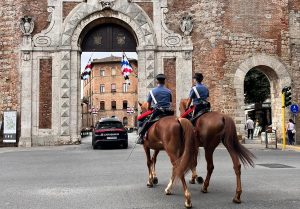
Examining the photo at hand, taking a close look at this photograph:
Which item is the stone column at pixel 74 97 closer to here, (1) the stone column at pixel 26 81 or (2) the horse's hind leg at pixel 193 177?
(1) the stone column at pixel 26 81

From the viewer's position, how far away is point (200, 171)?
10.0m

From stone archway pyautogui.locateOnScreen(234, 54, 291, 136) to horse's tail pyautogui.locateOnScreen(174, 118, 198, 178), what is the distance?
14989 millimetres

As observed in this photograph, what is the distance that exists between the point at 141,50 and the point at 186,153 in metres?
15.5

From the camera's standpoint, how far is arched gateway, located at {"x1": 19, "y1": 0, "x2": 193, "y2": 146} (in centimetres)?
2025

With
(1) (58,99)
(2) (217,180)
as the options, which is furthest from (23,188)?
(1) (58,99)

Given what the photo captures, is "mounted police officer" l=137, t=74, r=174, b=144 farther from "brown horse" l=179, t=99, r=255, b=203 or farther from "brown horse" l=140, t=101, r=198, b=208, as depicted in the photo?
"brown horse" l=179, t=99, r=255, b=203

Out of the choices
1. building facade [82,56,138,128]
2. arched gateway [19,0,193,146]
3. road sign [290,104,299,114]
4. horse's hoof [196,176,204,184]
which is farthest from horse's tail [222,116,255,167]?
building facade [82,56,138,128]

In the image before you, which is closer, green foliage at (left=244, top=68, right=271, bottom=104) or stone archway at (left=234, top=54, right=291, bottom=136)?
stone archway at (left=234, top=54, right=291, bottom=136)

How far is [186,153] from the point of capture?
601 centimetres

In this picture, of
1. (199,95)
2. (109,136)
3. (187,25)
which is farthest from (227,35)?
(199,95)

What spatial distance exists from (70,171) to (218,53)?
12957mm

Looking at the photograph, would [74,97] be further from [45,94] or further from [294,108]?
[294,108]

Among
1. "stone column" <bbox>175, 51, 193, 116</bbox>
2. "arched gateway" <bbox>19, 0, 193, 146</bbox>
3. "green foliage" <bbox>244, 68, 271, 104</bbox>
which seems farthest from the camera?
"green foliage" <bbox>244, 68, 271, 104</bbox>

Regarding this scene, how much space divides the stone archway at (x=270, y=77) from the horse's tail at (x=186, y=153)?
1499 cm
